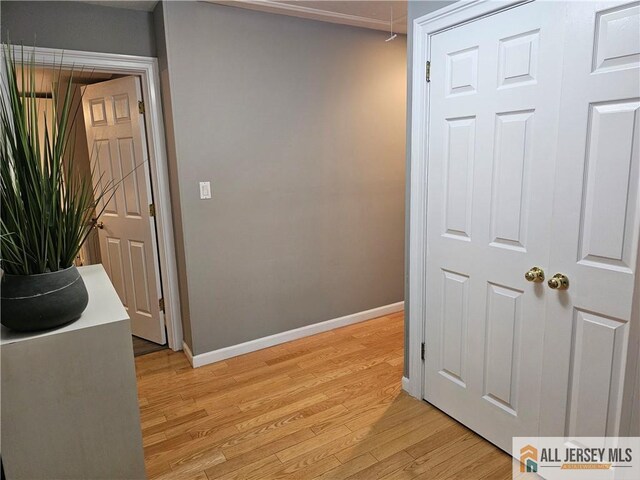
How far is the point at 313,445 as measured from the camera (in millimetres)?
2080

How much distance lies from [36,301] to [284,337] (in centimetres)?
208

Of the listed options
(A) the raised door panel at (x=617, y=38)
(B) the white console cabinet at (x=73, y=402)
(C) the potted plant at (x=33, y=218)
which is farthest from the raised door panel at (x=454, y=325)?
(C) the potted plant at (x=33, y=218)

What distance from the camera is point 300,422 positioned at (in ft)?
7.41

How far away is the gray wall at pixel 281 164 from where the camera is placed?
2676 mm

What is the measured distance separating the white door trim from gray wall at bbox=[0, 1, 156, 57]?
1.71 m

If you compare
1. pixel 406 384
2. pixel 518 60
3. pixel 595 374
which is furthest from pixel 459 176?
pixel 406 384

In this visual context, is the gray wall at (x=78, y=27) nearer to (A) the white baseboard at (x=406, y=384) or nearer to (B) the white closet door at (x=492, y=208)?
(B) the white closet door at (x=492, y=208)

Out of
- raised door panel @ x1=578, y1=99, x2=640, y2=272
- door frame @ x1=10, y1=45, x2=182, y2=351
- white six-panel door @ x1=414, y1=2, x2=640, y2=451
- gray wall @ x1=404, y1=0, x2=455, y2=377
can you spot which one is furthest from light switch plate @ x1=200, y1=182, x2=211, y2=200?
raised door panel @ x1=578, y1=99, x2=640, y2=272

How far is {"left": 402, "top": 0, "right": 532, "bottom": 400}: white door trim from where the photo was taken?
6.31 feet

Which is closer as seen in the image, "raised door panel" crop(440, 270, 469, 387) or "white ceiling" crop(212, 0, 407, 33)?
"raised door panel" crop(440, 270, 469, 387)

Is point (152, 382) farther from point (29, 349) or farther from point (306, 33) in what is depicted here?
point (306, 33)

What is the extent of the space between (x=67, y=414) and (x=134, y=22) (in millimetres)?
2312

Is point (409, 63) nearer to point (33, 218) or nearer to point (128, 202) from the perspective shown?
point (33, 218)

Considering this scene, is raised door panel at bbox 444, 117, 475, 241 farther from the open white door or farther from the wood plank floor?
the open white door
